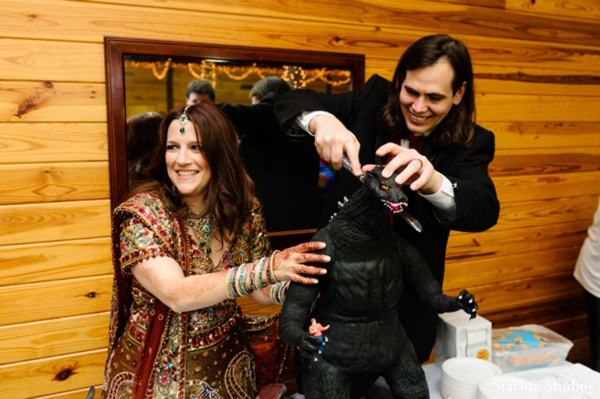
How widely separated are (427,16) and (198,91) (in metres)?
1.18

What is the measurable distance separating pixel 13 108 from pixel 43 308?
0.76 metres

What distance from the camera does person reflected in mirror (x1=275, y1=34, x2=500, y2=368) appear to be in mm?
1302

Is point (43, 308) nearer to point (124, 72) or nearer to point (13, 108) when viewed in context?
point (13, 108)

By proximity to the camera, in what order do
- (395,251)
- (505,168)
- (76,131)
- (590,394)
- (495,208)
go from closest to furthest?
(395,251) → (495,208) → (590,394) → (76,131) → (505,168)

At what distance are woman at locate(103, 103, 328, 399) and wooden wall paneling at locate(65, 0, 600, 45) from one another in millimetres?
700

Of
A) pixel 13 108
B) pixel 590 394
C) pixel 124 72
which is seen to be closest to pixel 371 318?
pixel 590 394

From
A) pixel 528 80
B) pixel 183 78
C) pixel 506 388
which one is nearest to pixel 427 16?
pixel 528 80

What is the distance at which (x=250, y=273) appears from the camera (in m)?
1.33

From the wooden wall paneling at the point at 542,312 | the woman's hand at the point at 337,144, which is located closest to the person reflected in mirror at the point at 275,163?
the woman's hand at the point at 337,144

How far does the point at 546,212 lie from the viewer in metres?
2.75

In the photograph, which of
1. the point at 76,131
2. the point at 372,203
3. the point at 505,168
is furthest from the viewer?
the point at 505,168

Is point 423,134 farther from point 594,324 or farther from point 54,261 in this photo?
point 594,324

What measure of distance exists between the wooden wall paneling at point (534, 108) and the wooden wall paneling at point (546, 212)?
0.47 metres

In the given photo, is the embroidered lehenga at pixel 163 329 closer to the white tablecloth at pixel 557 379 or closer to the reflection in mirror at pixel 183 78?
the reflection in mirror at pixel 183 78
